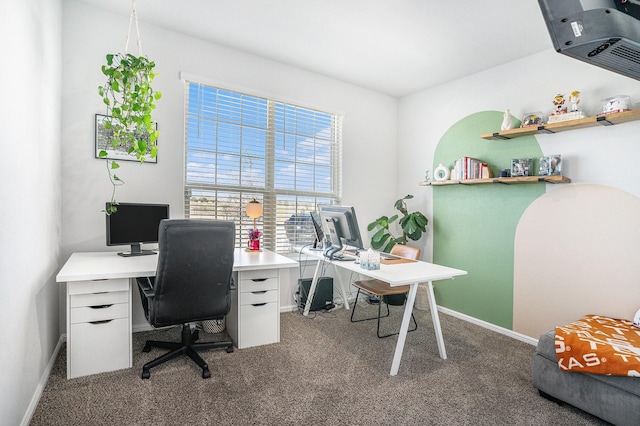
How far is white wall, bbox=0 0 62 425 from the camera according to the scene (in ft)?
4.84

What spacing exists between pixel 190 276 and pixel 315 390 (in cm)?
112

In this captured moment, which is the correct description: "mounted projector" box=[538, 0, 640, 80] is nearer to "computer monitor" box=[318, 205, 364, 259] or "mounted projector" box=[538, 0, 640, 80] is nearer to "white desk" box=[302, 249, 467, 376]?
"white desk" box=[302, 249, 467, 376]

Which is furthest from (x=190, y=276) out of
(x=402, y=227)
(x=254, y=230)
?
(x=402, y=227)

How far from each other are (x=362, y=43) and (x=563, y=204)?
244 centimetres

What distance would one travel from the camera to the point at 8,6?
4.93 ft

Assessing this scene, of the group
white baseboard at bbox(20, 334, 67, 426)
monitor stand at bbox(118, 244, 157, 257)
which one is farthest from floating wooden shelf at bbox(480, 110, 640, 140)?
white baseboard at bbox(20, 334, 67, 426)

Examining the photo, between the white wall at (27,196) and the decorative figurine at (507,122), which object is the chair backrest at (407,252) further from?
the white wall at (27,196)

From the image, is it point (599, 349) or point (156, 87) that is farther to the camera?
point (156, 87)

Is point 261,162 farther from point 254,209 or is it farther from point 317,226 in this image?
point 317,226

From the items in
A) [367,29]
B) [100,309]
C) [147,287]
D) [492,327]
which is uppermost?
[367,29]

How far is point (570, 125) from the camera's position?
2.75 metres

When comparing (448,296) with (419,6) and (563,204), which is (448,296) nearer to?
(563,204)

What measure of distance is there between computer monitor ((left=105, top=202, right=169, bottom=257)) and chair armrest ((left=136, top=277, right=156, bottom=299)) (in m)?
0.54

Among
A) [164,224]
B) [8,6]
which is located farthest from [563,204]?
[8,6]
